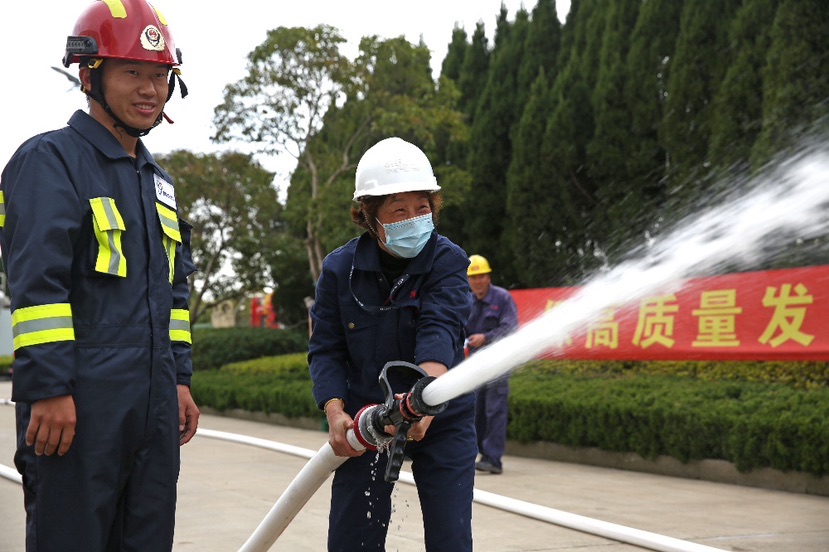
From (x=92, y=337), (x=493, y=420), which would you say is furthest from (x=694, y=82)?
(x=92, y=337)

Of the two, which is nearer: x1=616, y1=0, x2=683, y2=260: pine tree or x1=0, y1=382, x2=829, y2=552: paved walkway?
x1=0, y1=382, x2=829, y2=552: paved walkway

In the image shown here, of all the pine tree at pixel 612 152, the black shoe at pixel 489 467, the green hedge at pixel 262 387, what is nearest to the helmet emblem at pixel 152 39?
the black shoe at pixel 489 467

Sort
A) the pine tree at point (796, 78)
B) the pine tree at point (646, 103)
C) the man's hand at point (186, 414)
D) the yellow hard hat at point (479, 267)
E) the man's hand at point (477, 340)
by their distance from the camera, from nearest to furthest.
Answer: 1. the man's hand at point (186, 414)
2. the man's hand at point (477, 340)
3. the yellow hard hat at point (479, 267)
4. the pine tree at point (796, 78)
5. the pine tree at point (646, 103)

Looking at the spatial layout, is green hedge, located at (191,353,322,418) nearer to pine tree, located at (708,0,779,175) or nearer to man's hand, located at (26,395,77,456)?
pine tree, located at (708,0,779,175)

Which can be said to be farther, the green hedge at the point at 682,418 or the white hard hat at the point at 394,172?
the green hedge at the point at 682,418

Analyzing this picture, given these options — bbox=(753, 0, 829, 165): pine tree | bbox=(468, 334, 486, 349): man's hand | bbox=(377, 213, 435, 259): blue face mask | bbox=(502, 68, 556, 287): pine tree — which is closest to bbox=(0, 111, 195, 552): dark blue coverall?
bbox=(377, 213, 435, 259): blue face mask

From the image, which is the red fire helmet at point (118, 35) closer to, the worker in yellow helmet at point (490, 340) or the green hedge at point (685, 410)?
the green hedge at point (685, 410)

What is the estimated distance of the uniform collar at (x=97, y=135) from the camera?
3082 millimetres

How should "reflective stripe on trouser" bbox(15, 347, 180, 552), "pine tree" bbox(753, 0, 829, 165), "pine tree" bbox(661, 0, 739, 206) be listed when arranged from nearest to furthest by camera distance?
"reflective stripe on trouser" bbox(15, 347, 180, 552) → "pine tree" bbox(753, 0, 829, 165) → "pine tree" bbox(661, 0, 739, 206)

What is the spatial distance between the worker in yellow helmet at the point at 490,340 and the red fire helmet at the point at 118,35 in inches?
228

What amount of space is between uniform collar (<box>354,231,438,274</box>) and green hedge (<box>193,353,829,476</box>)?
4750mm

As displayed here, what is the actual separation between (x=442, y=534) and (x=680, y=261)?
1.58 meters

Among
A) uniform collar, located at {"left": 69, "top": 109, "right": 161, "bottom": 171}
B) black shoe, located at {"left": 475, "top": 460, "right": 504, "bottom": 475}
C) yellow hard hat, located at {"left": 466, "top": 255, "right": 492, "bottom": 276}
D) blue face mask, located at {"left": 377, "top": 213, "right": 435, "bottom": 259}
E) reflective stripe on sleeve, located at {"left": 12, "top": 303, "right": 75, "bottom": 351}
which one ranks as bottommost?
black shoe, located at {"left": 475, "top": 460, "right": 504, "bottom": 475}

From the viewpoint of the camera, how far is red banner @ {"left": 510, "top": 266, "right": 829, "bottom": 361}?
8.91 m
